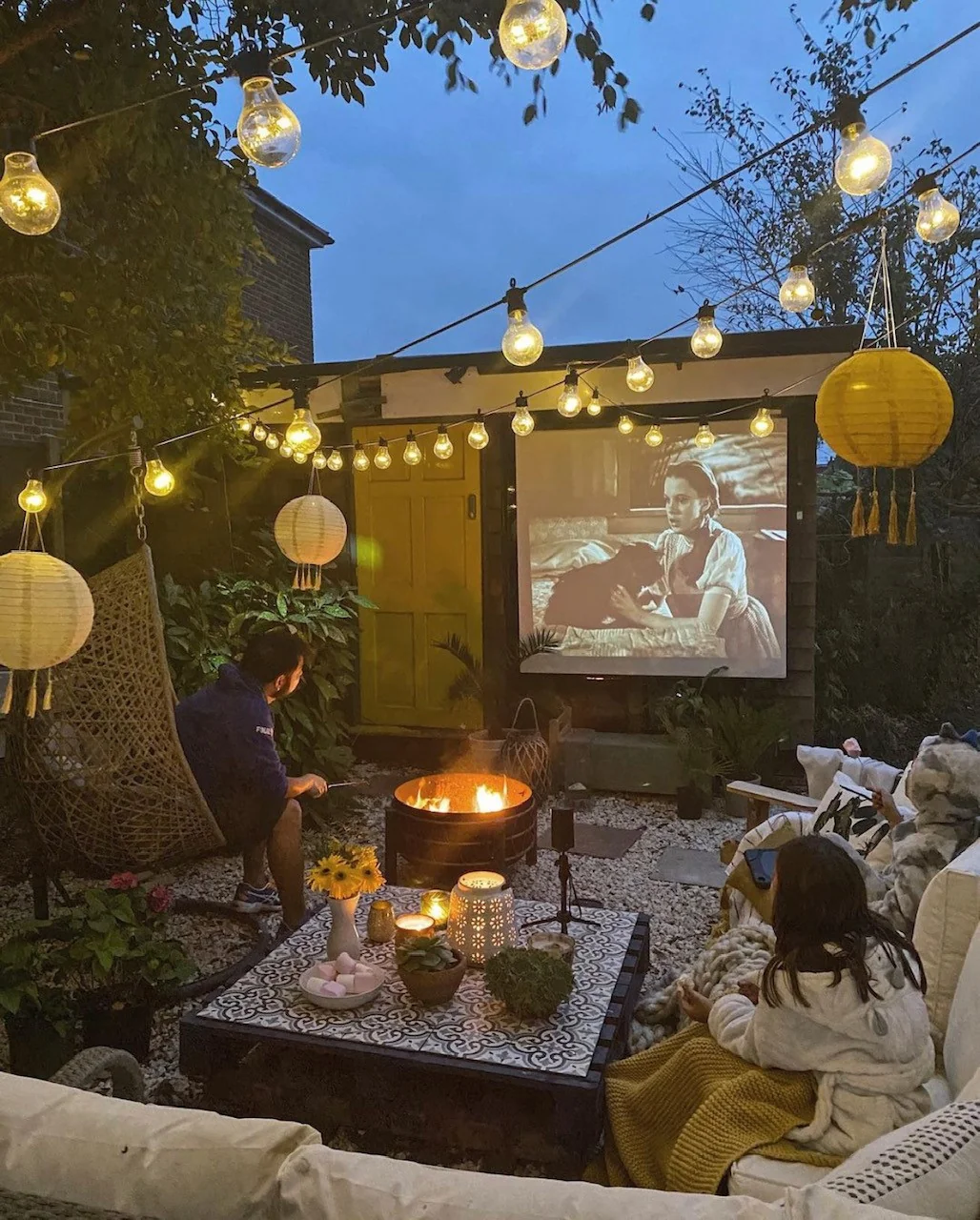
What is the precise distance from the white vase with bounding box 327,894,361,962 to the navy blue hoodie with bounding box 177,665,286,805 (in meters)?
1.17

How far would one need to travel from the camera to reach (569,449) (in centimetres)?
710

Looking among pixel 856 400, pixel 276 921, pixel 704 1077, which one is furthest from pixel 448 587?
pixel 704 1077

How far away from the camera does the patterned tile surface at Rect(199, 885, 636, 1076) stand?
264cm

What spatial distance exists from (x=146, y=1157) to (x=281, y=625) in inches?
194

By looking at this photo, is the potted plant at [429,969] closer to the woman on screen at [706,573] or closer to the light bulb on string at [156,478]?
the light bulb on string at [156,478]

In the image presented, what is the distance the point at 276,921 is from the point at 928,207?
4084mm

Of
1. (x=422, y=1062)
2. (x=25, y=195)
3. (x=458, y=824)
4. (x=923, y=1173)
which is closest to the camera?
(x=923, y=1173)

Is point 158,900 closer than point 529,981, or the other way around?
point 529,981

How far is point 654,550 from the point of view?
702 cm

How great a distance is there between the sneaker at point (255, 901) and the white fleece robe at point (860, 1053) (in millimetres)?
2979

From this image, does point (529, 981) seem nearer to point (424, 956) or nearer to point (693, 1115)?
point (424, 956)

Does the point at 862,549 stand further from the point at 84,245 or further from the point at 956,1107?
the point at 956,1107

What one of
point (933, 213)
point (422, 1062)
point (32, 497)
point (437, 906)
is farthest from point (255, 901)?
point (933, 213)

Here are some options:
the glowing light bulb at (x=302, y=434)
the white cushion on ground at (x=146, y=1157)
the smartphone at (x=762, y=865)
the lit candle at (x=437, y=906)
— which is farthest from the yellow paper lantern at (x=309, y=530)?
the white cushion on ground at (x=146, y=1157)
